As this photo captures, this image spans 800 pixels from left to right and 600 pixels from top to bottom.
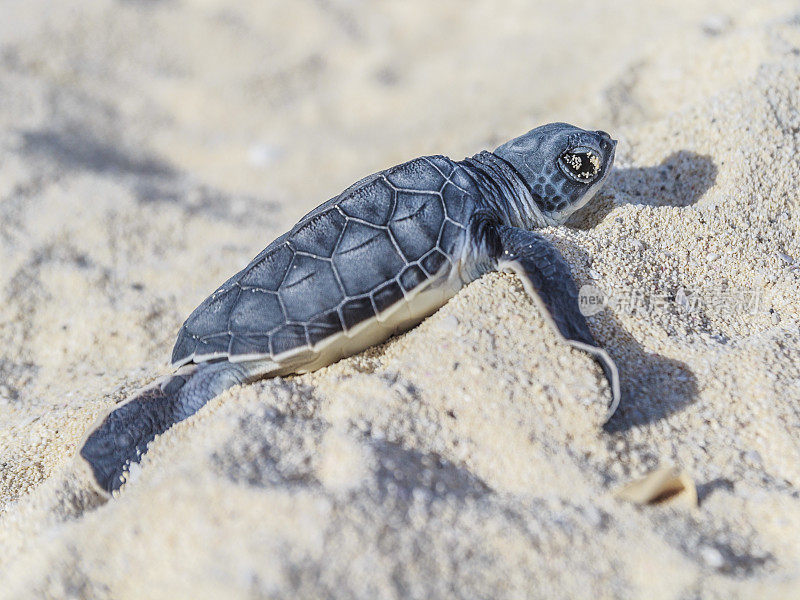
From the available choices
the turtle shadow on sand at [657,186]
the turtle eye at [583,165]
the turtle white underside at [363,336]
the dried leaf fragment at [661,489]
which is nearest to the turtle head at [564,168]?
the turtle eye at [583,165]

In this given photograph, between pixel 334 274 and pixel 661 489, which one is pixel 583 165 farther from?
pixel 661 489

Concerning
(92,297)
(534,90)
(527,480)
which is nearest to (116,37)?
(92,297)

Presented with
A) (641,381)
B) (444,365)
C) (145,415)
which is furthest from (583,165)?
(145,415)

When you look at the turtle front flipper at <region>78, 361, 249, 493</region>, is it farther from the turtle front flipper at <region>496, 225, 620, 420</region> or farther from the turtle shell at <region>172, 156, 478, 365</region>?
the turtle front flipper at <region>496, 225, 620, 420</region>

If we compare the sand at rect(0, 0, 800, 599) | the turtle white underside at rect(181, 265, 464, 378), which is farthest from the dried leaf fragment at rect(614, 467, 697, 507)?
the turtle white underside at rect(181, 265, 464, 378)

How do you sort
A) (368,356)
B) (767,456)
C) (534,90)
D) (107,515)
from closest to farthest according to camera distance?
(107,515)
(767,456)
(368,356)
(534,90)

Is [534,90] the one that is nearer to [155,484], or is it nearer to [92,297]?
[92,297]
